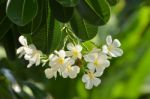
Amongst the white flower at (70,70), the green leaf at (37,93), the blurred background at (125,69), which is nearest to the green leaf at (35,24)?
the white flower at (70,70)

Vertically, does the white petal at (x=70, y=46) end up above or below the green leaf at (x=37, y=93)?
above

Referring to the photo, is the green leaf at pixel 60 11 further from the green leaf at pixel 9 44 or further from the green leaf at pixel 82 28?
the green leaf at pixel 9 44

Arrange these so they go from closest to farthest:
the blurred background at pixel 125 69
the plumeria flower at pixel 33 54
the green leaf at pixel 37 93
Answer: the plumeria flower at pixel 33 54 → the green leaf at pixel 37 93 → the blurred background at pixel 125 69

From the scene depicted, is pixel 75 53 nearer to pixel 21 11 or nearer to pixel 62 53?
pixel 62 53

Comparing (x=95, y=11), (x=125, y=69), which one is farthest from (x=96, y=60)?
(x=125, y=69)

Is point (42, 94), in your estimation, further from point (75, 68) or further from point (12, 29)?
point (75, 68)

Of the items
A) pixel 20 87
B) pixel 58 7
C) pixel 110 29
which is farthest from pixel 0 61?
pixel 110 29

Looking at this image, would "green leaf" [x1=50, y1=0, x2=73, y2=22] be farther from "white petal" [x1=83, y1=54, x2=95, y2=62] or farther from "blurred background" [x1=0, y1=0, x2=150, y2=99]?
"blurred background" [x1=0, y1=0, x2=150, y2=99]
